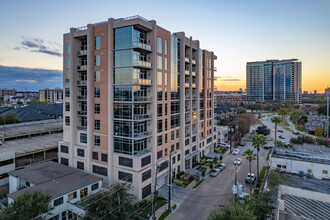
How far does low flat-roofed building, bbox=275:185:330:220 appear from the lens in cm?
2278

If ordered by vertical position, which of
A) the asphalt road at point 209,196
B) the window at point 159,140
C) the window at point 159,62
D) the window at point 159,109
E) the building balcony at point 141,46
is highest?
the building balcony at point 141,46

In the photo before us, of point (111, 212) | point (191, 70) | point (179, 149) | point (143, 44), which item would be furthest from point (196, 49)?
point (111, 212)

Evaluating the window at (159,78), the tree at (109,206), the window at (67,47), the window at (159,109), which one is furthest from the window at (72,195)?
the window at (67,47)

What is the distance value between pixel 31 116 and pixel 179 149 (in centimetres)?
5759

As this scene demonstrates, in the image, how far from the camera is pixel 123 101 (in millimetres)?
30219

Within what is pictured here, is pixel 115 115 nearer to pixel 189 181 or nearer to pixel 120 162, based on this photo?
pixel 120 162

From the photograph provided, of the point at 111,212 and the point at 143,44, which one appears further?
the point at 143,44

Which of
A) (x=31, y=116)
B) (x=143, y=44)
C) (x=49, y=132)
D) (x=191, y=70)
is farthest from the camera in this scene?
(x=31, y=116)

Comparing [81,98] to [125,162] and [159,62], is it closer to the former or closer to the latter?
[125,162]

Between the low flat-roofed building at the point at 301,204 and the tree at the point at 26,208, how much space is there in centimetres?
2449

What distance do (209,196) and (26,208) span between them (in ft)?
80.8

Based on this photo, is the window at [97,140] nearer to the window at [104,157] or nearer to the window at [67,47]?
the window at [104,157]

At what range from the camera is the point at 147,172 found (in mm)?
30578

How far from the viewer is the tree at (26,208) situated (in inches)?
726
